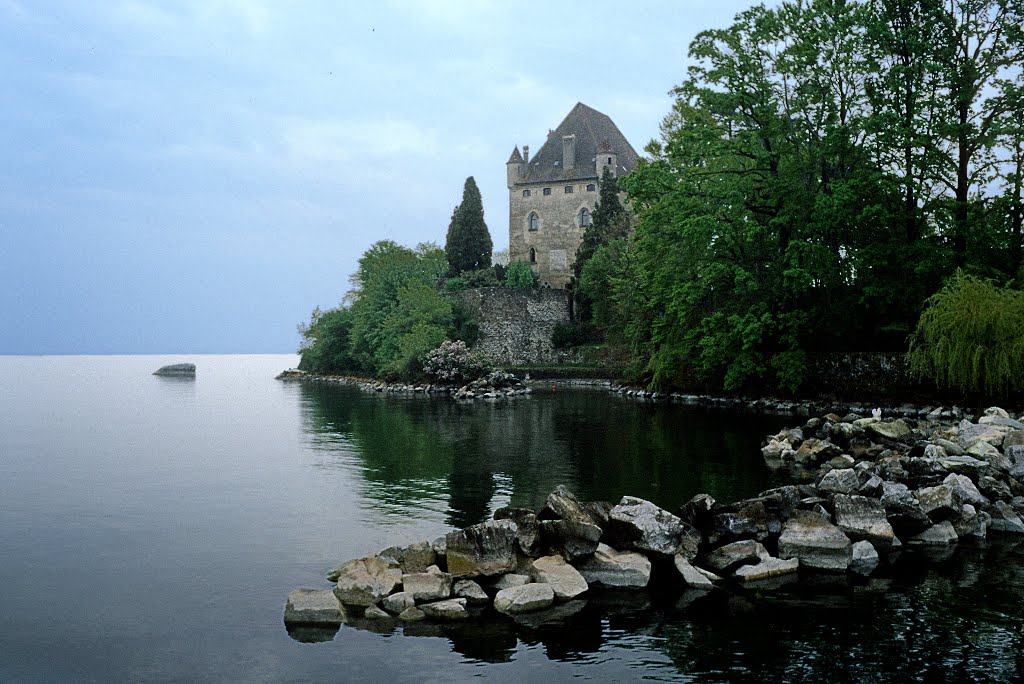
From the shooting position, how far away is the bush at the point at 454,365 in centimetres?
4931

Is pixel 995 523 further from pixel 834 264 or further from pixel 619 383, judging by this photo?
pixel 619 383

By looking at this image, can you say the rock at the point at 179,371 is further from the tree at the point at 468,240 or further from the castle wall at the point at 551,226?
the castle wall at the point at 551,226

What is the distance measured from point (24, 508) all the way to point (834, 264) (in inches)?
1112

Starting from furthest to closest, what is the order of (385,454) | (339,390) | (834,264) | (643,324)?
1. (339,390)
2. (643,324)
3. (834,264)
4. (385,454)

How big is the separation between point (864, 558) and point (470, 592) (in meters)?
5.47

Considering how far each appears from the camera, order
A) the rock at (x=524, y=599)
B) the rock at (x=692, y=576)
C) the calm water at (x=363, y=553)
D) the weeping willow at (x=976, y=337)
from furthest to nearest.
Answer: the weeping willow at (x=976, y=337), the rock at (x=692, y=576), the rock at (x=524, y=599), the calm water at (x=363, y=553)

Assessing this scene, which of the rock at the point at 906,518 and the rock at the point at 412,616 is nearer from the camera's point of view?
the rock at the point at 412,616

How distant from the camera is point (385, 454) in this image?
2177 cm

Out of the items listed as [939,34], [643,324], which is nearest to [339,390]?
[643,324]

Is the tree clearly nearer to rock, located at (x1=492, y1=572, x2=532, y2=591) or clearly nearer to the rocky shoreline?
the rocky shoreline

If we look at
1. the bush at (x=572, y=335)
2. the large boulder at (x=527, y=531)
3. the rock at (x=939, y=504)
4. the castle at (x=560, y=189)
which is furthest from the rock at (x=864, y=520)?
the castle at (x=560, y=189)

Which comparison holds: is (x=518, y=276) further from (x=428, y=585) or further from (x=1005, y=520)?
(x=428, y=585)

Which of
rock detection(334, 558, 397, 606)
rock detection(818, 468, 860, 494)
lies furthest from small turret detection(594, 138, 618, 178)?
rock detection(334, 558, 397, 606)

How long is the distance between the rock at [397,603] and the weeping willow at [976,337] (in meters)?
22.2
